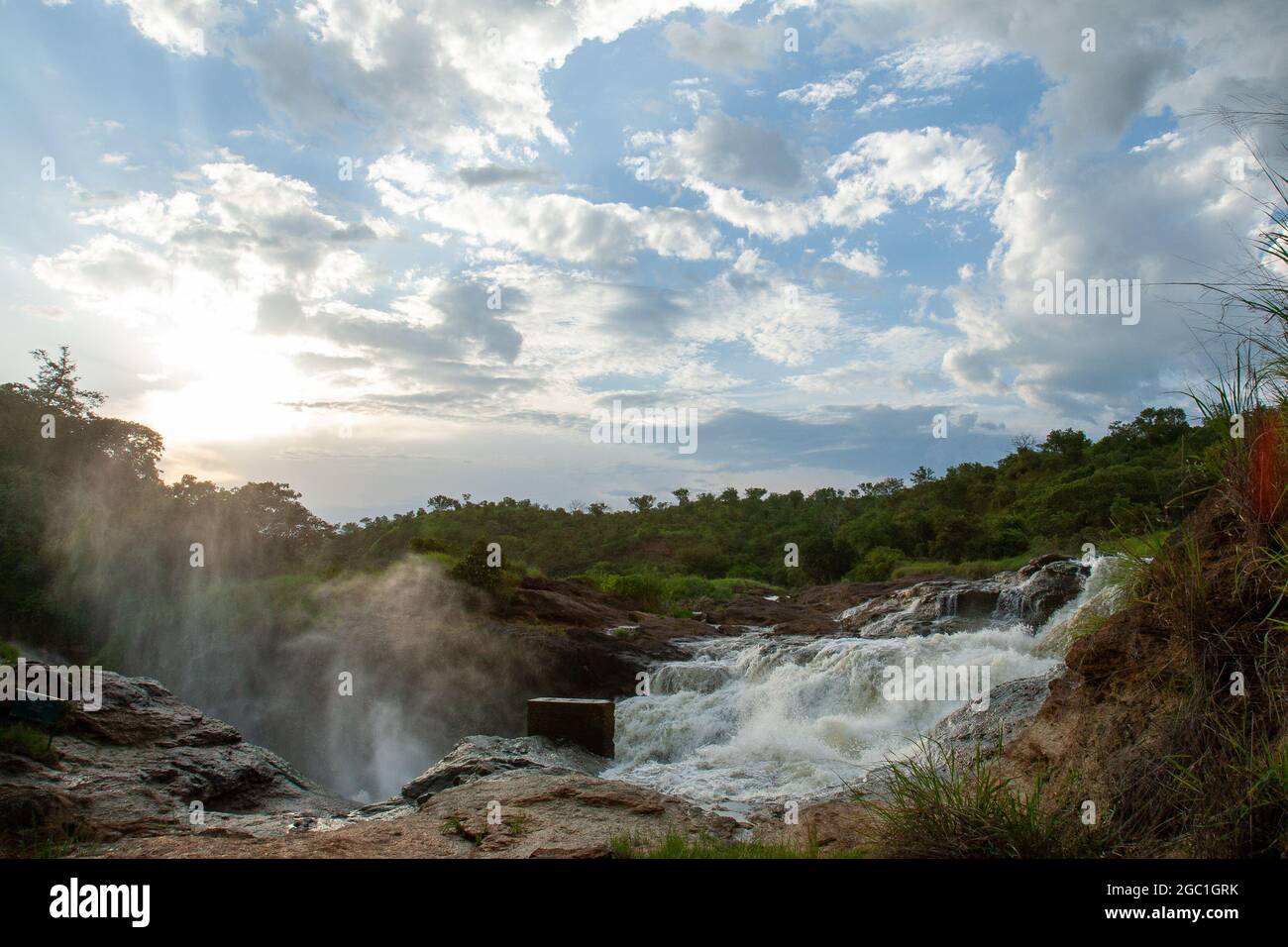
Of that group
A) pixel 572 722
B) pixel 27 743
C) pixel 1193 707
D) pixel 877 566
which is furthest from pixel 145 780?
pixel 877 566

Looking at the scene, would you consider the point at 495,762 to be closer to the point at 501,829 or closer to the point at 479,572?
the point at 501,829

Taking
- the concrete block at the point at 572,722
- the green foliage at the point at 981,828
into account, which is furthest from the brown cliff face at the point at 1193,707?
the concrete block at the point at 572,722

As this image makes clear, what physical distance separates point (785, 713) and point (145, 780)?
396 inches

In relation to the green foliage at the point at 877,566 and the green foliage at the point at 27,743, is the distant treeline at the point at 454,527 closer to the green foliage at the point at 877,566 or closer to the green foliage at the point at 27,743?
the green foliage at the point at 877,566

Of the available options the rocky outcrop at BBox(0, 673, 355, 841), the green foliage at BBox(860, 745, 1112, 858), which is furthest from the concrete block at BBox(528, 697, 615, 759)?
the green foliage at BBox(860, 745, 1112, 858)

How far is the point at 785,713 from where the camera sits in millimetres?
15219

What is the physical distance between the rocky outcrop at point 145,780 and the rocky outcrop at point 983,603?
47.7 feet

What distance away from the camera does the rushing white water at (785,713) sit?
11.7 meters

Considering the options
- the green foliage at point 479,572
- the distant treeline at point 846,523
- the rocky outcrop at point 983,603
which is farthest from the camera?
the distant treeline at point 846,523
